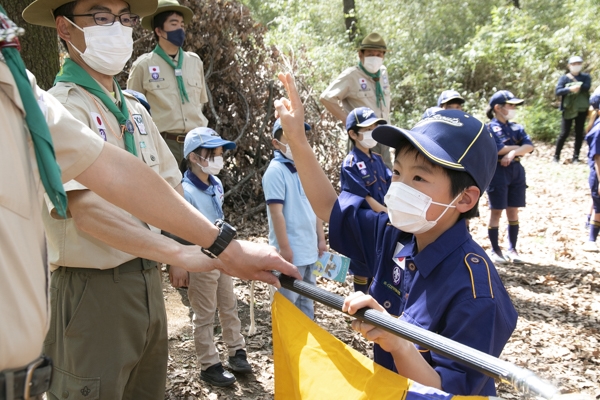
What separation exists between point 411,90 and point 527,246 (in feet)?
35.2

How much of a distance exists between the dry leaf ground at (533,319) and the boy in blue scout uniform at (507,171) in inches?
19.4

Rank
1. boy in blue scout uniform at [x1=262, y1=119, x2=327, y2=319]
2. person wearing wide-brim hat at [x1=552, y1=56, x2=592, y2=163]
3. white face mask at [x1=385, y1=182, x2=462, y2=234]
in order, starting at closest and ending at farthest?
white face mask at [x1=385, y1=182, x2=462, y2=234] → boy in blue scout uniform at [x1=262, y1=119, x2=327, y2=319] → person wearing wide-brim hat at [x1=552, y1=56, x2=592, y2=163]

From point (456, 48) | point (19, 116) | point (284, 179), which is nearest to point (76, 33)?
point (19, 116)

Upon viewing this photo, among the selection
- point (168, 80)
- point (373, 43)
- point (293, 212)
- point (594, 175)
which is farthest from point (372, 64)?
point (293, 212)

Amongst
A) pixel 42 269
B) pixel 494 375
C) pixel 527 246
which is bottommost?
pixel 527 246

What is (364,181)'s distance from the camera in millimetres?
5254

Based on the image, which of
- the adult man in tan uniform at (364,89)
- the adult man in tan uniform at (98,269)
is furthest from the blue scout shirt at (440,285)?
the adult man in tan uniform at (364,89)

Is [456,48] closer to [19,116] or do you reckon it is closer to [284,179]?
[284,179]

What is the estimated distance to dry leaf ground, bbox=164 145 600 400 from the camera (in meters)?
4.61

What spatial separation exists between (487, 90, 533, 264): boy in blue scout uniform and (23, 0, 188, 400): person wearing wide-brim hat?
17.6 ft

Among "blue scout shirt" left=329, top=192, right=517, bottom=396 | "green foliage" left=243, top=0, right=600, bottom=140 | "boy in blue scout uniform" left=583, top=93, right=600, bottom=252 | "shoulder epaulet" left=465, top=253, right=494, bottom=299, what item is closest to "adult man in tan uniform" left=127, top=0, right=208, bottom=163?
"blue scout shirt" left=329, top=192, right=517, bottom=396

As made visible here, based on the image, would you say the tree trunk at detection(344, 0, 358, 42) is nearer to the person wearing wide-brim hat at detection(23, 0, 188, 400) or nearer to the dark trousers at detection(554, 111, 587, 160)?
the dark trousers at detection(554, 111, 587, 160)

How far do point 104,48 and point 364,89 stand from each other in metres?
5.05

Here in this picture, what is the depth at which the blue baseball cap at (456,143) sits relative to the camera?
211cm
